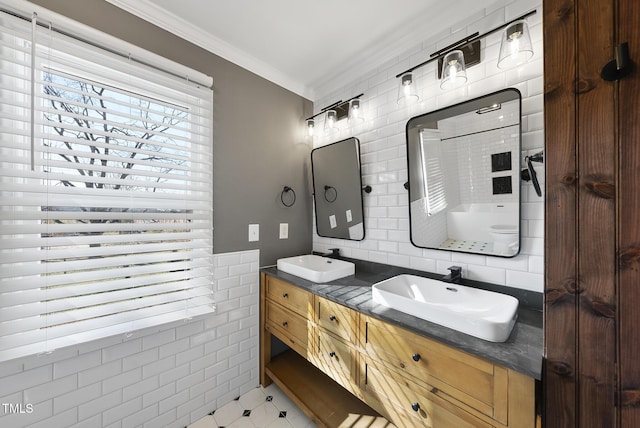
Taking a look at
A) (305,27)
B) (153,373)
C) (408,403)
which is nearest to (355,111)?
(305,27)

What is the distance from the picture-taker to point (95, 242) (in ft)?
4.03

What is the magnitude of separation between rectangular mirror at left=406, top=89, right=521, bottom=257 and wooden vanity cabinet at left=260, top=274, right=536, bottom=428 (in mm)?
665

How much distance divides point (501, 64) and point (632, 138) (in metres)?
0.86

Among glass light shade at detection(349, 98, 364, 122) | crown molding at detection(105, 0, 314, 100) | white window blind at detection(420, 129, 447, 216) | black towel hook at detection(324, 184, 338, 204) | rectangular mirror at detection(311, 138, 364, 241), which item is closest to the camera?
crown molding at detection(105, 0, 314, 100)

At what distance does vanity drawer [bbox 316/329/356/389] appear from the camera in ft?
4.21

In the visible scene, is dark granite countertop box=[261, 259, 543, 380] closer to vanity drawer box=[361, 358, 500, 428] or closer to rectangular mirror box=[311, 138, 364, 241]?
vanity drawer box=[361, 358, 500, 428]

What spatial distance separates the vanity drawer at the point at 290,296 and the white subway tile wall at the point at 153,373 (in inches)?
6.5

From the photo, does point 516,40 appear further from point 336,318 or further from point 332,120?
point 336,318

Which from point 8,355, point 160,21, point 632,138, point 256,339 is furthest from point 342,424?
point 160,21

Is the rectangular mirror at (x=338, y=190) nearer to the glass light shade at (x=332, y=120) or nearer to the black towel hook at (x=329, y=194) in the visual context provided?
the black towel hook at (x=329, y=194)

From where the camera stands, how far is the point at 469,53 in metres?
1.36

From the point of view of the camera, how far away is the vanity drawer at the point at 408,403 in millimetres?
916

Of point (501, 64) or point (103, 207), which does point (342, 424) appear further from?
point (501, 64)

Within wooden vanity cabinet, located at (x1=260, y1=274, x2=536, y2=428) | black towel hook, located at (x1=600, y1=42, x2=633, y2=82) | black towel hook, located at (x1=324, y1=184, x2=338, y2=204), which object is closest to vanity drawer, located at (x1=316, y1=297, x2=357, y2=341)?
wooden vanity cabinet, located at (x1=260, y1=274, x2=536, y2=428)
